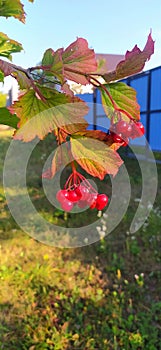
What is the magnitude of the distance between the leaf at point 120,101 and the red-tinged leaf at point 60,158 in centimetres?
6

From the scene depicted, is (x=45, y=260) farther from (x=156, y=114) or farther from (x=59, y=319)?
(x=156, y=114)

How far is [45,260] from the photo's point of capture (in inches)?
103

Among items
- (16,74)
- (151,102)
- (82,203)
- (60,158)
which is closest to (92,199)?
(82,203)

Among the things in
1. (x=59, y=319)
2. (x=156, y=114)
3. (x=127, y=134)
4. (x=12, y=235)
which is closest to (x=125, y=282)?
(x=59, y=319)

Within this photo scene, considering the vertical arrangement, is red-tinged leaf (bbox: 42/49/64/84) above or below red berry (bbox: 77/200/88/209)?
above

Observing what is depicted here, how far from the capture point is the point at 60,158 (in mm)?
426

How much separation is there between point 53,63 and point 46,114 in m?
0.06

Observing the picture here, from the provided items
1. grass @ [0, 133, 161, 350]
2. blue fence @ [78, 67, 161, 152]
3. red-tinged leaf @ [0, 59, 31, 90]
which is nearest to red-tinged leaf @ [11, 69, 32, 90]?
red-tinged leaf @ [0, 59, 31, 90]

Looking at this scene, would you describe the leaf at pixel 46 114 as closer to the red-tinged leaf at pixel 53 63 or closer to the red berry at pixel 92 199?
the red-tinged leaf at pixel 53 63

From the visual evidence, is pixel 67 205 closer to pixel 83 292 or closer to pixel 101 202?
pixel 101 202

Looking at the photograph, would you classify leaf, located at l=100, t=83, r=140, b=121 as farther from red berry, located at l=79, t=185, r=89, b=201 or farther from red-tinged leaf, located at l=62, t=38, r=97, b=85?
red berry, located at l=79, t=185, r=89, b=201

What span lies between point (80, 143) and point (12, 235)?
269 cm

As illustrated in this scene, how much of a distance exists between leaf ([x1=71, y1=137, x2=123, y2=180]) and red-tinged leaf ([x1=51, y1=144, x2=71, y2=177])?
0.04 meters

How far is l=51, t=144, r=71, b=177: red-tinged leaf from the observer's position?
1.37 feet
